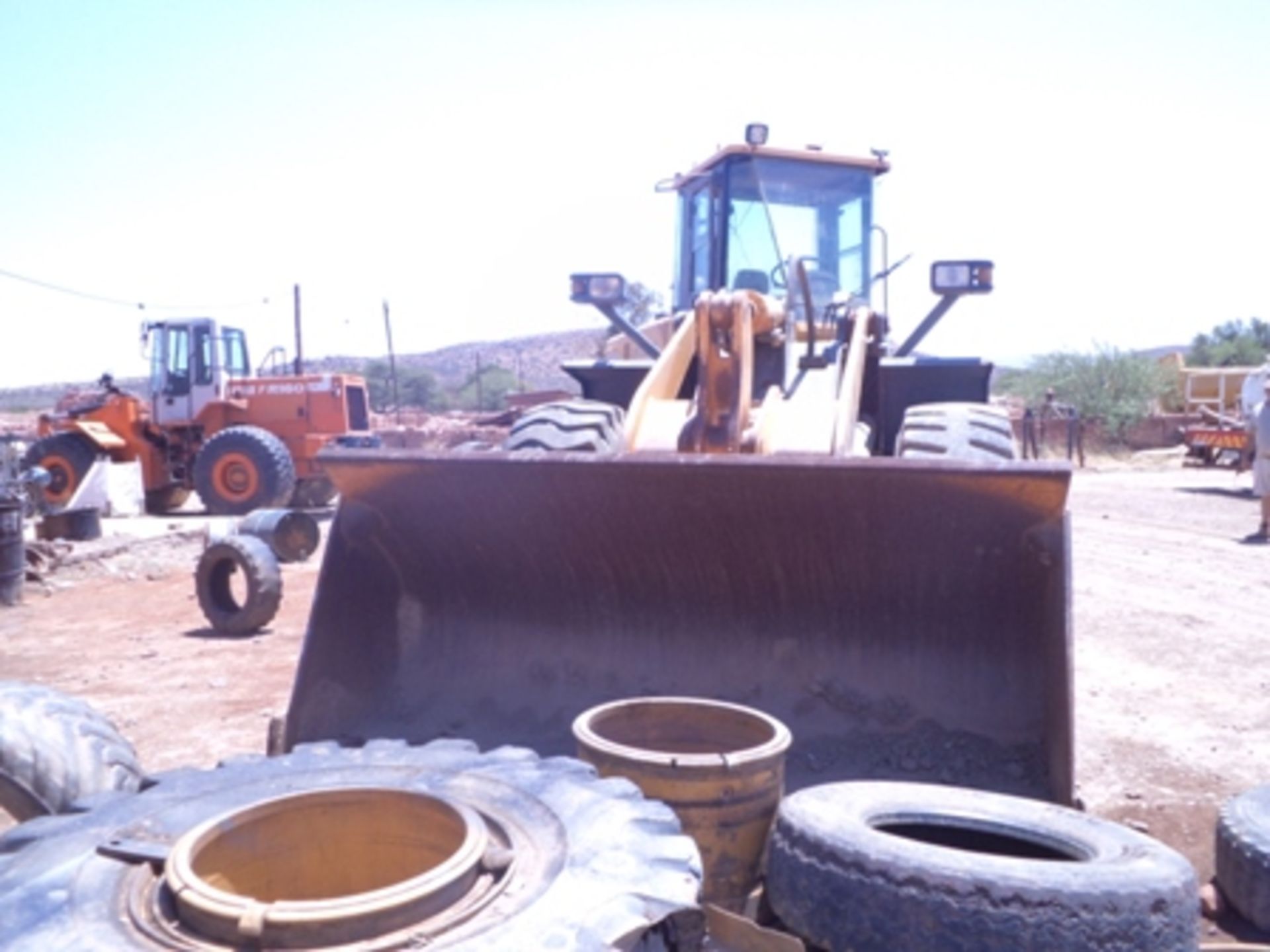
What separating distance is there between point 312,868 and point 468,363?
88.2 m

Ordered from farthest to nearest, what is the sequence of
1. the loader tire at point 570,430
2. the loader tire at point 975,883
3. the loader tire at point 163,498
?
the loader tire at point 163,498 → the loader tire at point 570,430 → the loader tire at point 975,883

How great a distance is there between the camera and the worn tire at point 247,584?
302 inches

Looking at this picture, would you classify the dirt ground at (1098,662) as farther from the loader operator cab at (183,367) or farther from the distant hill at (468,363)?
the distant hill at (468,363)

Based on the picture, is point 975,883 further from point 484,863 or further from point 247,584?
point 247,584

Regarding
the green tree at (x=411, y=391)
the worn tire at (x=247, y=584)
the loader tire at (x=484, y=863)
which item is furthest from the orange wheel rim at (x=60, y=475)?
the green tree at (x=411, y=391)

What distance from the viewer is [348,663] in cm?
428

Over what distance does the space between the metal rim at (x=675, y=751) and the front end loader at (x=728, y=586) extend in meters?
0.51

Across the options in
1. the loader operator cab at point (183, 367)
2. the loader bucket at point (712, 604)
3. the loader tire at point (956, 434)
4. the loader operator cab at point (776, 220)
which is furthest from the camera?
the loader operator cab at point (183, 367)

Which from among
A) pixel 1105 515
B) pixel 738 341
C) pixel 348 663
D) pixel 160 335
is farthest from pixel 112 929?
pixel 160 335

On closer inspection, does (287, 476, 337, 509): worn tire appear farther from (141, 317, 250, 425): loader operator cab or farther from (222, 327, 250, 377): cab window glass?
(222, 327, 250, 377): cab window glass

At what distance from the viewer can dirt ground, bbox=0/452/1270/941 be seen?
4543 millimetres

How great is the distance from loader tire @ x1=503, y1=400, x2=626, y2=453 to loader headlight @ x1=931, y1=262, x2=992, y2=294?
1938 millimetres

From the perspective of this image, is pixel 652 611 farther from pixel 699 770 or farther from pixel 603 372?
pixel 603 372

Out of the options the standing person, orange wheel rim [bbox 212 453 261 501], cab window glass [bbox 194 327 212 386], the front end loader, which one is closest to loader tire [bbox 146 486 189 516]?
cab window glass [bbox 194 327 212 386]
